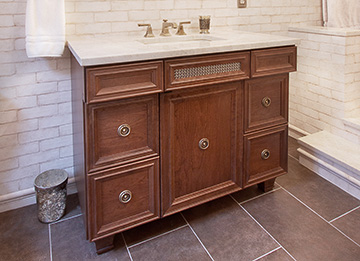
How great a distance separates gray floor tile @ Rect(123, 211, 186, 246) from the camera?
1834 millimetres

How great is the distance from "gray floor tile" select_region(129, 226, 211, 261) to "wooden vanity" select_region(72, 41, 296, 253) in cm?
13

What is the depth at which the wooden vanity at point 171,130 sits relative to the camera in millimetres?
1550

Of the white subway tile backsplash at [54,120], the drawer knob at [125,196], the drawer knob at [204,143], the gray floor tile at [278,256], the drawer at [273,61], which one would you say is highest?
the drawer at [273,61]

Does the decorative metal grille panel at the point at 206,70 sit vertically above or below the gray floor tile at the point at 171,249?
above

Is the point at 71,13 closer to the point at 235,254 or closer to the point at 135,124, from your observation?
the point at 135,124

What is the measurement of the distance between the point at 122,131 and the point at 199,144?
1.48ft

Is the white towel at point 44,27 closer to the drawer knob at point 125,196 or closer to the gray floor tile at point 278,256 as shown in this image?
the drawer knob at point 125,196

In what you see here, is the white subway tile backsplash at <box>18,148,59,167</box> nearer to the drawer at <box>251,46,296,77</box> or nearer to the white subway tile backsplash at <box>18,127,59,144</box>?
the white subway tile backsplash at <box>18,127,59,144</box>

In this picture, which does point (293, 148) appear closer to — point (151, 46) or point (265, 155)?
point (265, 155)

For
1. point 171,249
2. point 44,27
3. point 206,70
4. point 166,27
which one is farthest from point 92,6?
point 171,249

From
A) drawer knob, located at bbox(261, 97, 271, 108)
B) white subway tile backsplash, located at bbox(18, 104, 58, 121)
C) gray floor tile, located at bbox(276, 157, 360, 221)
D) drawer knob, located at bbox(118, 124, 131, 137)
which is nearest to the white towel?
white subway tile backsplash, located at bbox(18, 104, 58, 121)

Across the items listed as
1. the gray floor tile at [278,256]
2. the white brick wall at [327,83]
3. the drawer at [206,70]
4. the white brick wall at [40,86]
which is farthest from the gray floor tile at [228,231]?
the white brick wall at [327,83]

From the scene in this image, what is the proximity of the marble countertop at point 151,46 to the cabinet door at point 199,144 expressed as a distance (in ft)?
0.68

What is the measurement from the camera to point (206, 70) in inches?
68.0
